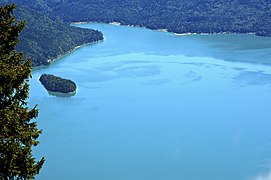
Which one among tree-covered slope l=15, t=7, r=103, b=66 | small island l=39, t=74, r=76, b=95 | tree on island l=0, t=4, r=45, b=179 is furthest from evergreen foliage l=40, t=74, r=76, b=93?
tree on island l=0, t=4, r=45, b=179

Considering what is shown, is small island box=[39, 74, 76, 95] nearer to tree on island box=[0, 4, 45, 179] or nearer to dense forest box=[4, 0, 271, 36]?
tree on island box=[0, 4, 45, 179]

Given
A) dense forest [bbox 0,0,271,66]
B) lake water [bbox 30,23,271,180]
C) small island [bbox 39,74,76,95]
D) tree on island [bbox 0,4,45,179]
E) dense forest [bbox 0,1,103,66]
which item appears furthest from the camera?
dense forest [bbox 0,0,271,66]

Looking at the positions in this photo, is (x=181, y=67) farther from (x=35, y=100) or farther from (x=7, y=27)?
(x=7, y=27)

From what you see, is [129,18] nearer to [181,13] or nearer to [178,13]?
[178,13]

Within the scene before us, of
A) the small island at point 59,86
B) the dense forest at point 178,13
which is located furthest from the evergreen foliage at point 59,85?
the dense forest at point 178,13

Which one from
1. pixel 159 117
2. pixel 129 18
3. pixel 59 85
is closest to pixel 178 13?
pixel 129 18

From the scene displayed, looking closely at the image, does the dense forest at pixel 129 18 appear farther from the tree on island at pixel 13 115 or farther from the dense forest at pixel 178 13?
the tree on island at pixel 13 115
